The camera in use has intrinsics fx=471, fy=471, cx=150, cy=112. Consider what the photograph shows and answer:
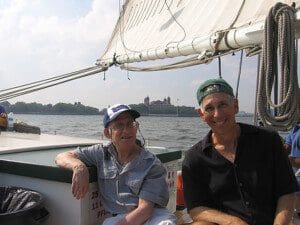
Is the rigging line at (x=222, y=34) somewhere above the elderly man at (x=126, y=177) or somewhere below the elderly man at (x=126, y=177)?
above

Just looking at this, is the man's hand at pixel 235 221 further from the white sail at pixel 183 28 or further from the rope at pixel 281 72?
the white sail at pixel 183 28

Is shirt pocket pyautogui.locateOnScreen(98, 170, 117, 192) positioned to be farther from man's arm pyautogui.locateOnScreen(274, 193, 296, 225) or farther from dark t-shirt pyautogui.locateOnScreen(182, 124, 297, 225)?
man's arm pyautogui.locateOnScreen(274, 193, 296, 225)

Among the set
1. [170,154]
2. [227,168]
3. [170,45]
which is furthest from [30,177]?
[170,45]

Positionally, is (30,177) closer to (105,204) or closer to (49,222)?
(49,222)

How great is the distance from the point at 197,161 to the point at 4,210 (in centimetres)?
152

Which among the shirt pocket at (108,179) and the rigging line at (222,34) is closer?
the shirt pocket at (108,179)

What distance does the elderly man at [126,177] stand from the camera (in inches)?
122

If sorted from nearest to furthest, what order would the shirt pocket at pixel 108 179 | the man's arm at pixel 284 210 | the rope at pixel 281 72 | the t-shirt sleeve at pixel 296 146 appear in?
1. the man's arm at pixel 284 210
2. the shirt pocket at pixel 108 179
3. the rope at pixel 281 72
4. the t-shirt sleeve at pixel 296 146

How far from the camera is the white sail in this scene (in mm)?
4367

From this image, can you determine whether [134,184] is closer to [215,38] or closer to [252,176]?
[252,176]

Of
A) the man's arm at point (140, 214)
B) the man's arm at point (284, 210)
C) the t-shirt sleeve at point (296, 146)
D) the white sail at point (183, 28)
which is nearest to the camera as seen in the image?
the man's arm at point (284, 210)

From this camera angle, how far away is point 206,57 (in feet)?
16.5

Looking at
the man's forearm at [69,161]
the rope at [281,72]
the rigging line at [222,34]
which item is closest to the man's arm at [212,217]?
the man's forearm at [69,161]

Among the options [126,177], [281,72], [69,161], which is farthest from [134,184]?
[281,72]
